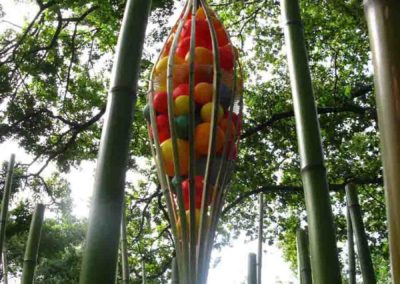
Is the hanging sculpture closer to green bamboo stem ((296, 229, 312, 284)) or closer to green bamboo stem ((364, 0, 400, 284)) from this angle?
green bamboo stem ((364, 0, 400, 284))

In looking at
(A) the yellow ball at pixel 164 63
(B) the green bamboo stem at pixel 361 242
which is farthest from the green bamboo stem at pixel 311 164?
(B) the green bamboo stem at pixel 361 242

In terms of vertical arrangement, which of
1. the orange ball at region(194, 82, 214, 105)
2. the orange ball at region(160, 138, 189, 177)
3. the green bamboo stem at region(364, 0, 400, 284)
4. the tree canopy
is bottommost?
the green bamboo stem at region(364, 0, 400, 284)

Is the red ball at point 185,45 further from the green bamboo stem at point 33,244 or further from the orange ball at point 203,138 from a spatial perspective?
the green bamboo stem at point 33,244

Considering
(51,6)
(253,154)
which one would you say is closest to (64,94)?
(51,6)

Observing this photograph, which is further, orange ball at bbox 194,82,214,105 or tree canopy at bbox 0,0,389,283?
tree canopy at bbox 0,0,389,283

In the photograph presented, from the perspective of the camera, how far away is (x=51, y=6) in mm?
4508

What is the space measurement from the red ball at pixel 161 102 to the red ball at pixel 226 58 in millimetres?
156

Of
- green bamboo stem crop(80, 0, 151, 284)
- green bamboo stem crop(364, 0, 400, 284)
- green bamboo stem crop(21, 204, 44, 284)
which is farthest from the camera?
green bamboo stem crop(21, 204, 44, 284)

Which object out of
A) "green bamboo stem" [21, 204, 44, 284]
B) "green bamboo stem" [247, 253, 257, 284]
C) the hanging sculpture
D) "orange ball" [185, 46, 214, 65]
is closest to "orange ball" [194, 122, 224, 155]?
the hanging sculpture

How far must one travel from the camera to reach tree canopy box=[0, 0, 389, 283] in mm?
4609

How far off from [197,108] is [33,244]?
2.51ft

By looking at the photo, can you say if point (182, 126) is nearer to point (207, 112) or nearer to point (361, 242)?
point (207, 112)

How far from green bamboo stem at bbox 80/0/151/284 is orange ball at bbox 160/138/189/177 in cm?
20

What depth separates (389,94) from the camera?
0.50 m
